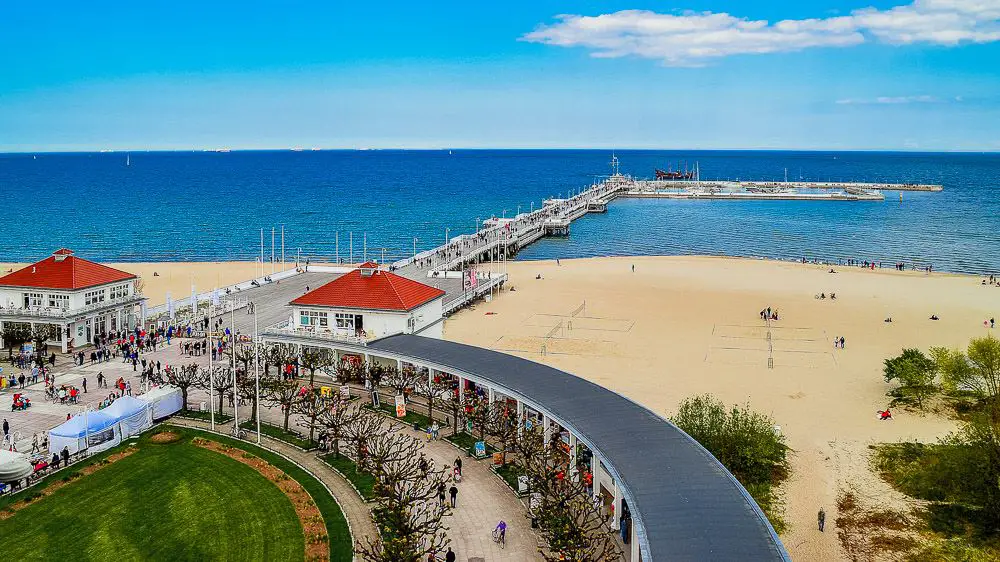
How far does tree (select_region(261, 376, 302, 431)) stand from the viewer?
29938 mm

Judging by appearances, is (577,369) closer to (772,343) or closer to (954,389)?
(772,343)

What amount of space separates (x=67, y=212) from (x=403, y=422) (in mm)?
120176

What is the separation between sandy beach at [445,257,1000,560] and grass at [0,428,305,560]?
10650mm

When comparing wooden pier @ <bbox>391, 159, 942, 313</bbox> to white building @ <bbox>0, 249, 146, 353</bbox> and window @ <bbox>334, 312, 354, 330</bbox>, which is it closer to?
window @ <bbox>334, 312, 354, 330</bbox>

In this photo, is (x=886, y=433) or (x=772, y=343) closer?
(x=886, y=433)

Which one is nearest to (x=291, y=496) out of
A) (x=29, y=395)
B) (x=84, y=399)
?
(x=84, y=399)

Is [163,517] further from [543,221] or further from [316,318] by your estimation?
[543,221]

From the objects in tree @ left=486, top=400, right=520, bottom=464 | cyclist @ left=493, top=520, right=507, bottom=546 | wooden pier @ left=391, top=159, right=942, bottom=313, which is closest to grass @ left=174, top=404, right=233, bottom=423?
tree @ left=486, top=400, right=520, bottom=464

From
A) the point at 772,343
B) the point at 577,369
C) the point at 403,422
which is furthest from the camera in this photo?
the point at 772,343

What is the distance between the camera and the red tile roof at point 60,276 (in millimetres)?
42875

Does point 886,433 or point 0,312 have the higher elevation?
point 0,312

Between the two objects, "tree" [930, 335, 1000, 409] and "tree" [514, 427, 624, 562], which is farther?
"tree" [930, 335, 1000, 409]

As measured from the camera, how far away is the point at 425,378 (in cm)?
3459

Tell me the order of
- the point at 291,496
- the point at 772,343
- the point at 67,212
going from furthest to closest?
the point at 67,212 → the point at 772,343 → the point at 291,496
